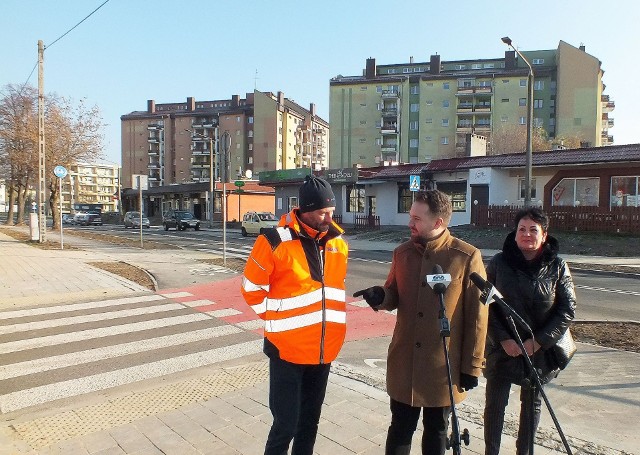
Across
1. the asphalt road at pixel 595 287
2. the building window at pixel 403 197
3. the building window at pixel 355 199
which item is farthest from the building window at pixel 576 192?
the building window at pixel 355 199

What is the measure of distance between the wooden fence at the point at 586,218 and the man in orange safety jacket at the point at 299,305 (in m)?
18.5

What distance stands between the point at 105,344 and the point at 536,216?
5.59m

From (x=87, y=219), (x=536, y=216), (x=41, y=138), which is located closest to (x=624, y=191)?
(x=536, y=216)

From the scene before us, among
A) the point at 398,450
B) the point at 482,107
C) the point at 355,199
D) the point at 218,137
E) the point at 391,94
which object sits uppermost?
the point at 391,94

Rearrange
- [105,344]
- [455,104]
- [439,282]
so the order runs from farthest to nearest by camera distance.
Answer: [455,104], [105,344], [439,282]

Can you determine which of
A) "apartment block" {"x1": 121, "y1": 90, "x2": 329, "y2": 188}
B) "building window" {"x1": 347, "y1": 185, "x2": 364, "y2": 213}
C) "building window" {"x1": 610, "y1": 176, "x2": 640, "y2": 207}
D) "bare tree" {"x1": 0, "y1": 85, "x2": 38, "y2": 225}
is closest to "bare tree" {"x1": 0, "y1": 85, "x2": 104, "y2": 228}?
"bare tree" {"x1": 0, "y1": 85, "x2": 38, "y2": 225}

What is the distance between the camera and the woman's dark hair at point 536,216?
309 cm

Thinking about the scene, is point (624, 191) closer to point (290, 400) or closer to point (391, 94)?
point (290, 400)

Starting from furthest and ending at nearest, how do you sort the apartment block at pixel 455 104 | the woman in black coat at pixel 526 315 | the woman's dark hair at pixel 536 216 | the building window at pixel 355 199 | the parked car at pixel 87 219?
1. the apartment block at pixel 455 104
2. the parked car at pixel 87 219
3. the building window at pixel 355 199
4. the woman's dark hair at pixel 536 216
5. the woman in black coat at pixel 526 315

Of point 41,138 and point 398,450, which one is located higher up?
point 41,138

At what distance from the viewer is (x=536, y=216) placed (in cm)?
312

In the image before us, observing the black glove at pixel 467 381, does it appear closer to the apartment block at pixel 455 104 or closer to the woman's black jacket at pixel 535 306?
the woman's black jacket at pixel 535 306

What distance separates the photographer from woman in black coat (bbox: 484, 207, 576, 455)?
117 inches

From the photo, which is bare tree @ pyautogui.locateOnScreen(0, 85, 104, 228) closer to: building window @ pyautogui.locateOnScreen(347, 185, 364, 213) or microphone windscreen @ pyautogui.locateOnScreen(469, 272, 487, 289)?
building window @ pyautogui.locateOnScreen(347, 185, 364, 213)
